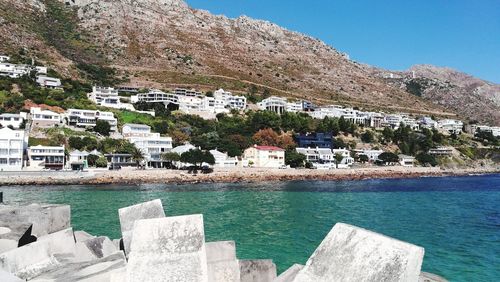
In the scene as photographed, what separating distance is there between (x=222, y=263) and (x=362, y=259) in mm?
3234

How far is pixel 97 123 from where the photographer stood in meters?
76.9

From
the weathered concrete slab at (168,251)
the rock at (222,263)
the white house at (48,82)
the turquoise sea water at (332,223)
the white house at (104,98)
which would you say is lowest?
the turquoise sea water at (332,223)

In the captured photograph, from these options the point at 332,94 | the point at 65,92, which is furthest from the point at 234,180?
the point at 332,94

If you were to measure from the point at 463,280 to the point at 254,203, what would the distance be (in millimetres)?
23843

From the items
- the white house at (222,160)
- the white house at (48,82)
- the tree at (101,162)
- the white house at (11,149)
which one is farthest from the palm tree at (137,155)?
the white house at (48,82)

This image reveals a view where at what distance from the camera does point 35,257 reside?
669 centimetres

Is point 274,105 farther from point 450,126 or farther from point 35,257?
point 35,257

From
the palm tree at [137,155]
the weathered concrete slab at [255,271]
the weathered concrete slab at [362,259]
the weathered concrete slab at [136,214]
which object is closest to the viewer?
the weathered concrete slab at [362,259]

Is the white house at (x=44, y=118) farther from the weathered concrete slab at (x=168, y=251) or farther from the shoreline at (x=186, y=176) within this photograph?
the weathered concrete slab at (x=168, y=251)

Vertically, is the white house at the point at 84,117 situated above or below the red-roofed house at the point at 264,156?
above

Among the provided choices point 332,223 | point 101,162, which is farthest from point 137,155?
point 332,223

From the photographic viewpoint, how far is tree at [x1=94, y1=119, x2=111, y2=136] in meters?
76.5

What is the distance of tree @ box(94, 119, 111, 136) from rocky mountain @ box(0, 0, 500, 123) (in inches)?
1740

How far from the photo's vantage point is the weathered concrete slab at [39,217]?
27.4 feet
